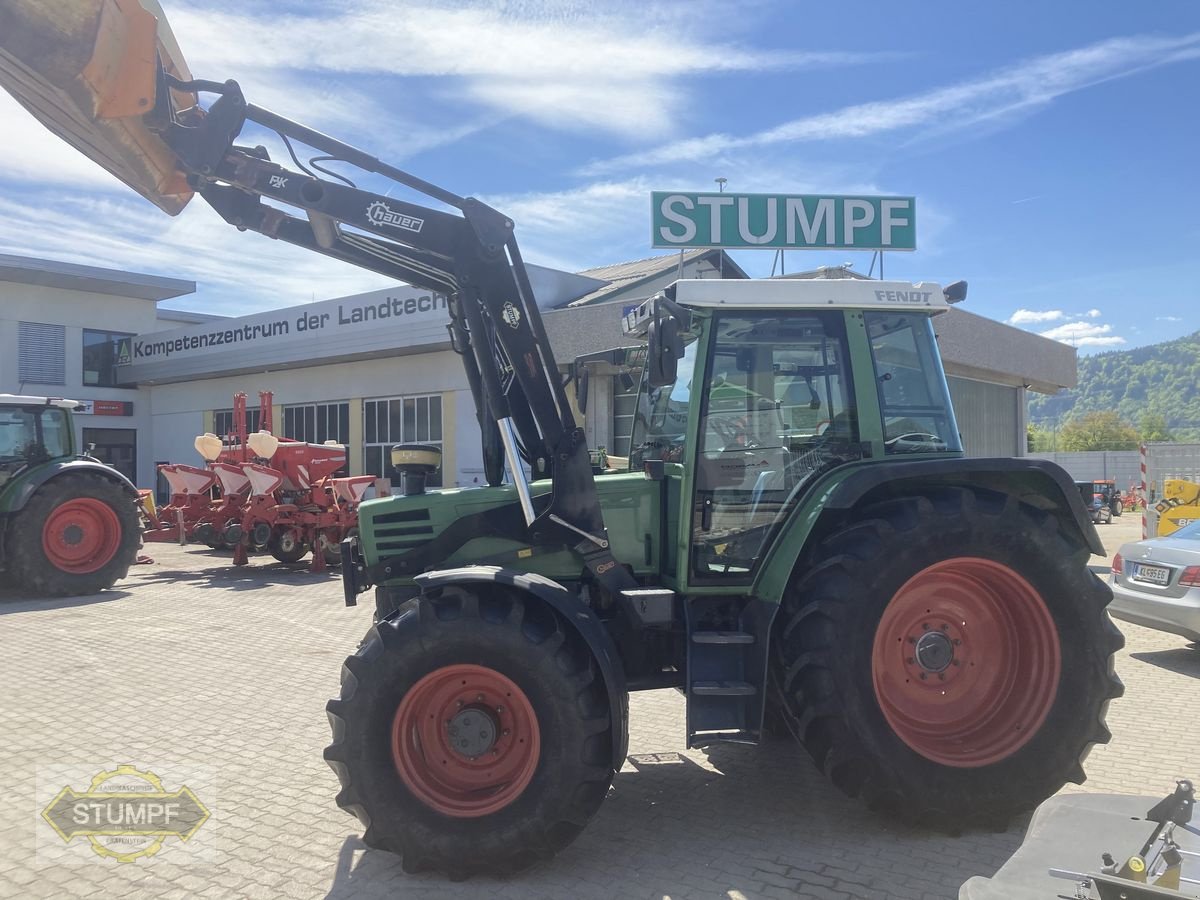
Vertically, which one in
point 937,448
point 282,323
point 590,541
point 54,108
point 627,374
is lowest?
point 590,541

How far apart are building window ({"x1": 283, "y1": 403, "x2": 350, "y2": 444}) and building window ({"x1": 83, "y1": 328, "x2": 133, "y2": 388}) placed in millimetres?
8819


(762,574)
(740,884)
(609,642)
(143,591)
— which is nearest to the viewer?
(740,884)

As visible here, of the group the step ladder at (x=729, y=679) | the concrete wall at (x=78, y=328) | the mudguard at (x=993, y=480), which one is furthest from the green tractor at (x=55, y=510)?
the concrete wall at (x=78, y=328)

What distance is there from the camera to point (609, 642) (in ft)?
12.9

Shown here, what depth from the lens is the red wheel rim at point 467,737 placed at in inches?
150

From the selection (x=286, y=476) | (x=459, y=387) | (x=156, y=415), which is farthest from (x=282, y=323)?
(x=286, y=476)

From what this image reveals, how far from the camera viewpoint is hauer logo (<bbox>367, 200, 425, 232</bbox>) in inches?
172

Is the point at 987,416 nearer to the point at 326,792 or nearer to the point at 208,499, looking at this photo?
the point at 208,499

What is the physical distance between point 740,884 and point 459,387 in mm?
17830

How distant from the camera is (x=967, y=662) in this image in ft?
14.5

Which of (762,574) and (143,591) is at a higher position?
(762,574)

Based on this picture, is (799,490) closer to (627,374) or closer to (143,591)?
(627,374)

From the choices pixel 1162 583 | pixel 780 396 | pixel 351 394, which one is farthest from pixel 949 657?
pixel 351 394

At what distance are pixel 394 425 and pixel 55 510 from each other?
36.7ft
